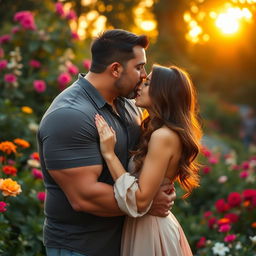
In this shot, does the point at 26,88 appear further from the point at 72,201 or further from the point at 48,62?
the point at 72,201

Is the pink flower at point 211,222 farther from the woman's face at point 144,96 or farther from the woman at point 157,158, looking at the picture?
the woman's face at point 144,96

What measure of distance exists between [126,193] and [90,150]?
308mm

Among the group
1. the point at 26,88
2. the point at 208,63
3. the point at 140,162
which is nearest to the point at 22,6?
the point at 26,88

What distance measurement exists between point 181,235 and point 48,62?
13.1 feet

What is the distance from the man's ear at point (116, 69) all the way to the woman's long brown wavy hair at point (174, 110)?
0.21m

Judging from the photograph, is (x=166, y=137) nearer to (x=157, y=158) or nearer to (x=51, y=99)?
(x=157, y=158)

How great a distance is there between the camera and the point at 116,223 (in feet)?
10.4

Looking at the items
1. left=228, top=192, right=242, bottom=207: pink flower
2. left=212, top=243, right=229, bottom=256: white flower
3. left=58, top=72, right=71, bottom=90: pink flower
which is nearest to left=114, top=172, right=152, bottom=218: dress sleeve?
left=212, top=243, right=229, bottom=256: white flower

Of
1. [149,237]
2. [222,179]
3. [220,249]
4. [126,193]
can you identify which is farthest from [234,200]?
[126,193]

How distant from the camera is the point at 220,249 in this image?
414 centimetres

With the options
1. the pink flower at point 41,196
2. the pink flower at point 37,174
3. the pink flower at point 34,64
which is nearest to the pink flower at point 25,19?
the pink flower at point 34,64

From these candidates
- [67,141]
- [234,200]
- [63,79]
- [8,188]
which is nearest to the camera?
[67,141]

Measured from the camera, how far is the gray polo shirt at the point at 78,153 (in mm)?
2846

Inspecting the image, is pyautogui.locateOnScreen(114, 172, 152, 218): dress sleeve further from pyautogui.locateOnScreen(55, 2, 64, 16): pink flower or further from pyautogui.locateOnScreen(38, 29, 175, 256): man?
pyautogui.locateOnScreen(55, 2, 64, 16): pink flower
